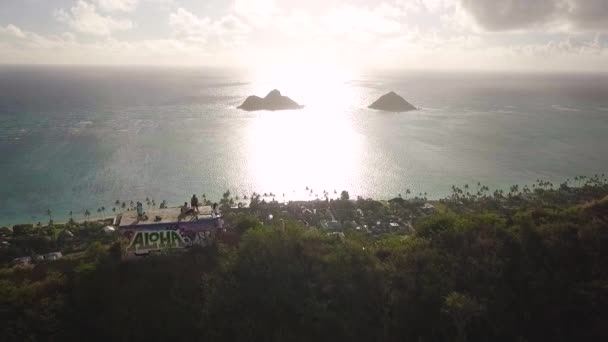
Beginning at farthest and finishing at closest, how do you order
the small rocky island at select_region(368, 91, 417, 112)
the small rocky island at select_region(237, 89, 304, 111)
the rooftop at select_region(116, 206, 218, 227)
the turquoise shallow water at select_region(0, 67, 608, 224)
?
the small rocky island at select_region(368, 91, 417, 112)
the small rocky island at select_region(237, 89, 304, 111)
the turquoise shallow water at select_region(0, 67, 608, 224)
the rooftop at select_region(116, 206, 218, 227)

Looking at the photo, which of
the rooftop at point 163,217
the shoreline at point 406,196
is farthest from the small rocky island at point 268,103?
the rooftop at point 163,217

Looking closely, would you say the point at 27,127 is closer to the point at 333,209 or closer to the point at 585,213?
the point at 333,209

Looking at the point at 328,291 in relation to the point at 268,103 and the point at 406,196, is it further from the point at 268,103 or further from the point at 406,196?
the point at 268,103

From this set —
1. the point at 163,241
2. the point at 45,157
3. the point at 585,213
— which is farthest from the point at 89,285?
the point at 45,157

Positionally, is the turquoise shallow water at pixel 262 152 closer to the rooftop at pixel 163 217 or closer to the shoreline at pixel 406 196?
the shoreline at pixel 406 196

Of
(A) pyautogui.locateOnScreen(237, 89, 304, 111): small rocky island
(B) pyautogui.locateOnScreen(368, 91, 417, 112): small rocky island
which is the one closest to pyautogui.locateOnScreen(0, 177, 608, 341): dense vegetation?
(A) pyautogui.locateOnScreen(237, 89, 304, 111): small rocky island

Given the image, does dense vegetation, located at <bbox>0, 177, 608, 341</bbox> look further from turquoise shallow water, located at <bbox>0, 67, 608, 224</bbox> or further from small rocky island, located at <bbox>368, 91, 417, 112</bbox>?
small rocky island, located at <bbox>368, 91, 417, 112</bbox>

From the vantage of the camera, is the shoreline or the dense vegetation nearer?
the dense vegetation

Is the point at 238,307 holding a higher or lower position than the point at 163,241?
lower

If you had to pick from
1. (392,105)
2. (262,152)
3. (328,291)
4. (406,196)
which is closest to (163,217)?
(328,291)
